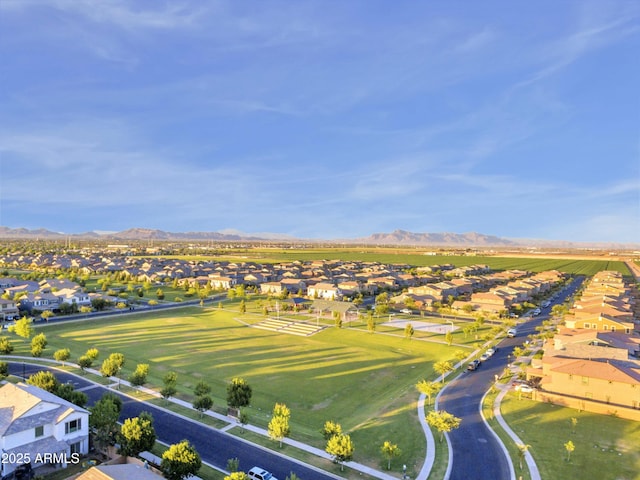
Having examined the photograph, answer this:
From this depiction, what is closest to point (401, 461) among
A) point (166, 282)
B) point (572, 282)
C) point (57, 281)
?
point (57, 281)

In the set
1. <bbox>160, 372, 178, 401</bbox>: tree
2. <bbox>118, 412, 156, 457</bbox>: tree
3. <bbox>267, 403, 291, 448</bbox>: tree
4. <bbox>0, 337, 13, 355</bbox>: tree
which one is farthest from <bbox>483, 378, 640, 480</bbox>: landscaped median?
<bbox>0, 337, 13, 355</bbox>: tree

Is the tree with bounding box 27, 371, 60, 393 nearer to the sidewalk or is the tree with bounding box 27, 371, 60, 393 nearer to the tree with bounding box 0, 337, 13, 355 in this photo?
the tree with bounding box 0, 337, 13, 355

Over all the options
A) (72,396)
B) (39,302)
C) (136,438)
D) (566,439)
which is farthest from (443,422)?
(39,302)

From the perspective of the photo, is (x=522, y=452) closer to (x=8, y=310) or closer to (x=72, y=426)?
(x=72, y=426)

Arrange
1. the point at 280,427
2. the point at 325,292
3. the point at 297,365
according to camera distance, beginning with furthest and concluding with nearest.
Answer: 1. the point at 325,292
2. the point at 297,365
3. the point at 280,427

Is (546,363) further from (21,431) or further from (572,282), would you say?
(572,282)
